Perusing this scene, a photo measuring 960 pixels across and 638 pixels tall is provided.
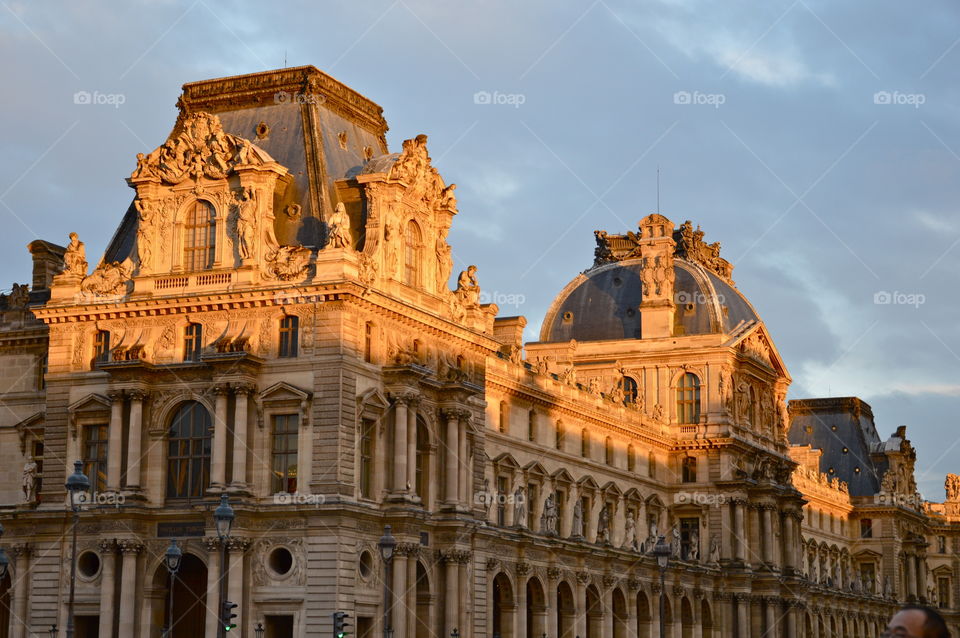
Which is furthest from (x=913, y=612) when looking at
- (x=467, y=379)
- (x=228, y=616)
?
(x=467, y=379)

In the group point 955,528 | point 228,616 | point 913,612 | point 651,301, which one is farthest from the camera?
A: point 955,528

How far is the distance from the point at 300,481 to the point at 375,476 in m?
3.15

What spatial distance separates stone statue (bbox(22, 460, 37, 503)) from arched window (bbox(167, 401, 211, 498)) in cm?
638

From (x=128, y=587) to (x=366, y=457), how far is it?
9.18 meters

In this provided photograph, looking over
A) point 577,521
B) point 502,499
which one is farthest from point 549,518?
point 577,521

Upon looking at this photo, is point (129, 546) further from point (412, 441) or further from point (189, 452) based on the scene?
point (412, 441)

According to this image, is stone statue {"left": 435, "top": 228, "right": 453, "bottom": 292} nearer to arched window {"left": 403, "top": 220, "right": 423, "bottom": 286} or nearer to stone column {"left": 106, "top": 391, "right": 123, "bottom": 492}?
arched window {"left": 403, "top": 220, "right": 423, "bottom": 286}

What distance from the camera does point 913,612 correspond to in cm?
816

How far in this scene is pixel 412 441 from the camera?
172 ft

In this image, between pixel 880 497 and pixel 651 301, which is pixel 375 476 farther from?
pixel 880 497

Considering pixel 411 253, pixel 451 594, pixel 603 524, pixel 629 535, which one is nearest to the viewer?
pixel 451 594

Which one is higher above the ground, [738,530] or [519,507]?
[738,530]

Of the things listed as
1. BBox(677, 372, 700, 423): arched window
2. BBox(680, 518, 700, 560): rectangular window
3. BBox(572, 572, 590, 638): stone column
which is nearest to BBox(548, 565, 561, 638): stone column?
BBox(572, 572, 590, 638): stone column

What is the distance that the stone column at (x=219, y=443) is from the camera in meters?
49.0
